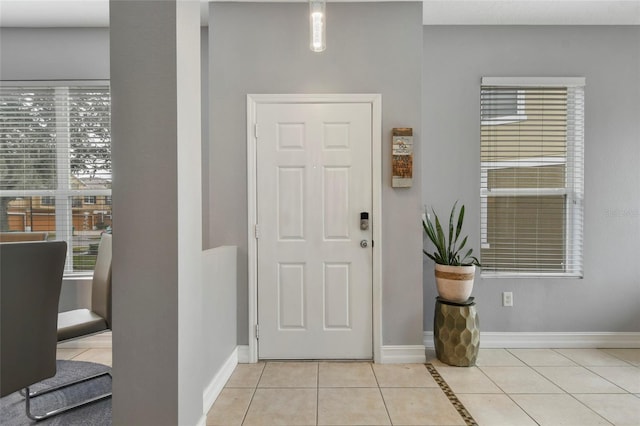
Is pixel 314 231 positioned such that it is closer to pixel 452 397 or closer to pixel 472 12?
pixel 452 397

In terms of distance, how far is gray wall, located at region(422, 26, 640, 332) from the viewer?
3.09 metres

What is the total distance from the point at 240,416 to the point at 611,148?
11.9 ft

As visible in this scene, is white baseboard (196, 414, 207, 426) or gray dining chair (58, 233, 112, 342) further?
gray dining chair (58, 233, 112, 342)

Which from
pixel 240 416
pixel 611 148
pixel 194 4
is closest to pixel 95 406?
pixel 240 416

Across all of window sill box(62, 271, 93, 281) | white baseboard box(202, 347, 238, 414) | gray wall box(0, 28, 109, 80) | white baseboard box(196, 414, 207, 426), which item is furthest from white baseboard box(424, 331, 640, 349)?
gray wall box(0, 28, 109, 80)

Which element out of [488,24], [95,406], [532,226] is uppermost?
[488,24]

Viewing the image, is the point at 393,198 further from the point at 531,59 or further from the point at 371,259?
the point at 531,59

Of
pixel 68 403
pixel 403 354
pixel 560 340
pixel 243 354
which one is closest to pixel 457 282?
pixel 403 354

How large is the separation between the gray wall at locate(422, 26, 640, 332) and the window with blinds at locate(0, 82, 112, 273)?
2.91 metres

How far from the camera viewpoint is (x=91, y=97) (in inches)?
125

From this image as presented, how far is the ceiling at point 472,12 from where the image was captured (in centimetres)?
277

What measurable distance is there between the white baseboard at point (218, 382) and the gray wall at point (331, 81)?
192 mm

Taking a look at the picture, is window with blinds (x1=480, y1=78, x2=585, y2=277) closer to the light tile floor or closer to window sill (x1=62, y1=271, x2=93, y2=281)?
the light tile floor

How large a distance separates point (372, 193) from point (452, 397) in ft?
4.85
